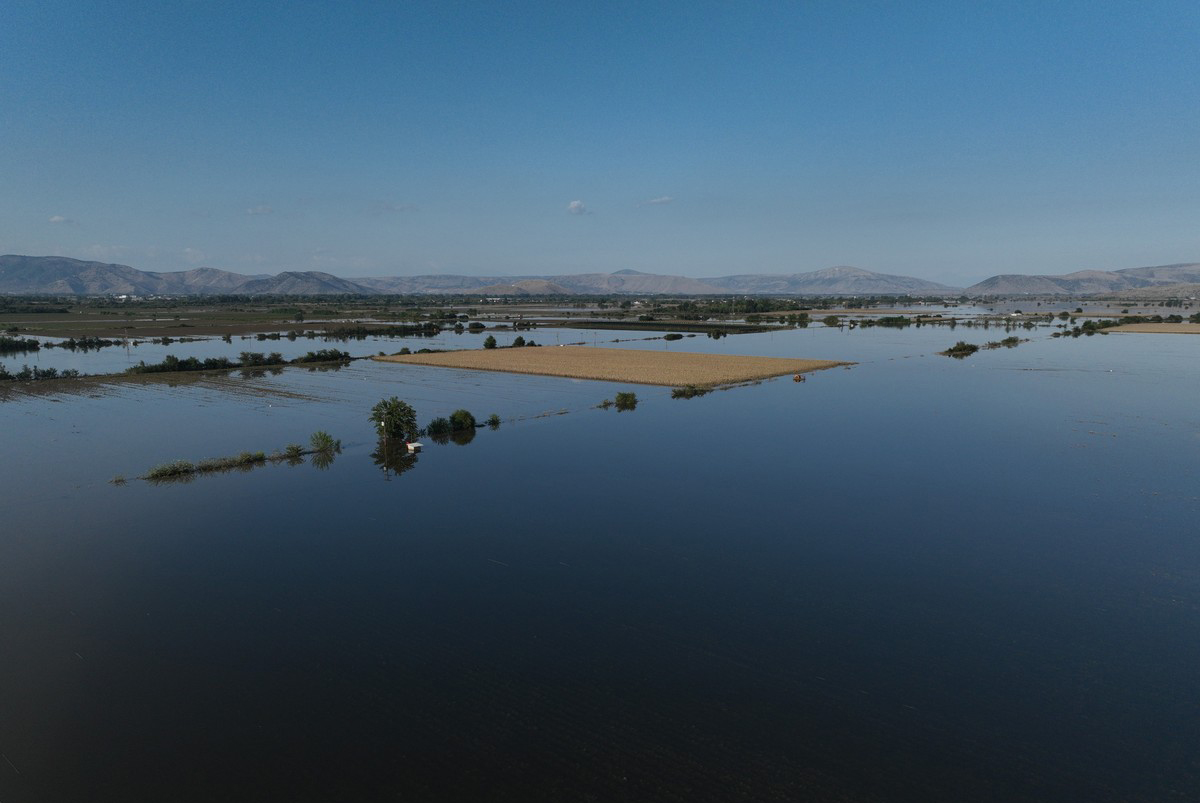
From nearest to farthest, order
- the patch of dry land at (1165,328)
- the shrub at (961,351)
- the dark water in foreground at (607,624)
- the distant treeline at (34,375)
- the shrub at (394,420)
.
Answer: the dark water in foreground at (607,624)
the shrub at (394,420)
the distant treeline at (34,375)
the shrub at (961,351)
the patch of dry land at (1165,328)

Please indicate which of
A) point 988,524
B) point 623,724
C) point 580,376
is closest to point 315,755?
point 623,724

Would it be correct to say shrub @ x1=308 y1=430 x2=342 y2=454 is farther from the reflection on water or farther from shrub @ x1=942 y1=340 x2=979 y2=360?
shrub @ x1=942 y1=340 x2=979 y2=360

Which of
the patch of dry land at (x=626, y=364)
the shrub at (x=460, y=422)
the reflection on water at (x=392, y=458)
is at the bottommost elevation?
the reflection on water at (x=392, y=458)

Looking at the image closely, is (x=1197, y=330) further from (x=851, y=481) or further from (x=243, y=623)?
(x=243, y=623)

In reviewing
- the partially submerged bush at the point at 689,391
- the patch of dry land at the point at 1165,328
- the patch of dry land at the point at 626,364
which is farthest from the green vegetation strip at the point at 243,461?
the patch of dry land at the point at 1165,328

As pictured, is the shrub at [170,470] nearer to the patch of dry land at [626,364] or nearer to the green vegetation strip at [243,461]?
the green vegetation strip at [243,461]

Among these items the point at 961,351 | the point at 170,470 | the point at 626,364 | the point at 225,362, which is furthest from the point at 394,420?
the point at 961,351
